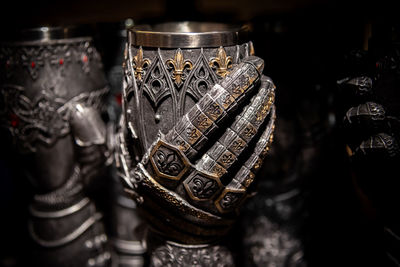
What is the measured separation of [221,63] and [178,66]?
0.06 metres

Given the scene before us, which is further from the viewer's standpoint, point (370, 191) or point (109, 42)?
point (109, 42)

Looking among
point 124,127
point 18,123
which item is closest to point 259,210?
point 124,127

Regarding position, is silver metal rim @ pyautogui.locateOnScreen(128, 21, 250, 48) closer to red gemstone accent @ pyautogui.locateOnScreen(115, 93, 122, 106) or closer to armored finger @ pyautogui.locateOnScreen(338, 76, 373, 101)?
armored finger @ pyautogui.locateOnScreen(338, 76, 373, 101)

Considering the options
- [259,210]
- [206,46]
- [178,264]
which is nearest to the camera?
[206,46]

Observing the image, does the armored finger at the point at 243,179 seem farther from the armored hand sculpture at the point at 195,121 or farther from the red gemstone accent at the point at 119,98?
the red gemstone accent at the point at 119,98

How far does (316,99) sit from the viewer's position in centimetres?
82

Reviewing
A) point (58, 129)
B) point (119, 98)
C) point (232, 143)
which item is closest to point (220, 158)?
point (232, 143)

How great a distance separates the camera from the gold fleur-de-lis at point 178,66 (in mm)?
523

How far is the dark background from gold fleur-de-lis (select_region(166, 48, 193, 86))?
0.90 feet

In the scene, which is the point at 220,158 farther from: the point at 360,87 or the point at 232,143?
the point at 360,87

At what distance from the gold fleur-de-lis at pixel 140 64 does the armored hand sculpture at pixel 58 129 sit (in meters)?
0.21

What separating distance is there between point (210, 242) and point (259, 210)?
314mm

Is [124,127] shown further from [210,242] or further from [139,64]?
[210,242]

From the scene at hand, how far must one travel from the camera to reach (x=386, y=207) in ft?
2.07
